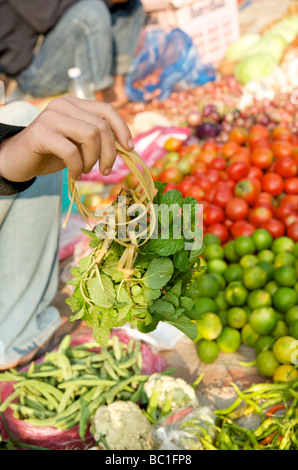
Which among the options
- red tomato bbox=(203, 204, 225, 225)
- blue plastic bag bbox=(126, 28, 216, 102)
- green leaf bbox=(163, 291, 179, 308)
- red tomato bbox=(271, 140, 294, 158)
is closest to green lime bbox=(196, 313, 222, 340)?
red tomato bbox=(203, 204, 225, 225)

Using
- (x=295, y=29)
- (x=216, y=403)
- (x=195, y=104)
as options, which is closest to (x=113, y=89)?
(x=195, y=104)

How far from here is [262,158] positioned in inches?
115

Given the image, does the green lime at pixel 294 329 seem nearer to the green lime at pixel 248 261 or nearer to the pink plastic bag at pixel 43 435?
the green lime at pixel 248 261

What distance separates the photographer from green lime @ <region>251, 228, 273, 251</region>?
7.55 feet

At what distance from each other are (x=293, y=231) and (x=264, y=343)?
0.73m

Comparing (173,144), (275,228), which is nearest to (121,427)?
(275,228)

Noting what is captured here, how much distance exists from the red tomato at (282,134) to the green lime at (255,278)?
1425 mm

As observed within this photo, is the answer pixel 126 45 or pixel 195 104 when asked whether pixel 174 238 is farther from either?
pixel 126 45

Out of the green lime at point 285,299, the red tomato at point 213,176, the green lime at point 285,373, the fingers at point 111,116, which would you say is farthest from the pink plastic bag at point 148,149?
the fingers at point 111,116

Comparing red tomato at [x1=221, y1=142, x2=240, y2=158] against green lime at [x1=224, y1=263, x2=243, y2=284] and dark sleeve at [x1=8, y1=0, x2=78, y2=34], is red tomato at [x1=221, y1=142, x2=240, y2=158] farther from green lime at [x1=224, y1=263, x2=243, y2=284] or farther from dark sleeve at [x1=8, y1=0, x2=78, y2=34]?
dark sleeve at [x1=8, y1=0, x2=78, y2=34]

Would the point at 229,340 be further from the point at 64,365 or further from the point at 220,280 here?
the point at 64,365

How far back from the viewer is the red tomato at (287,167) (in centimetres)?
278
